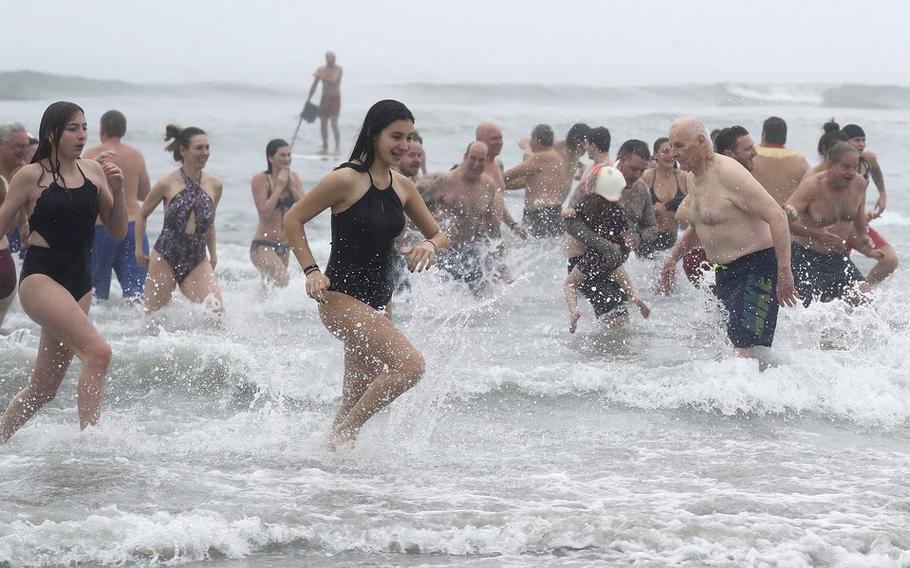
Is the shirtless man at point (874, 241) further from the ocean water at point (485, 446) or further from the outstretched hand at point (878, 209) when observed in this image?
the ocean water at point (485, 446)

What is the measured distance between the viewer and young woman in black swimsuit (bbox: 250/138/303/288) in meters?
11.0

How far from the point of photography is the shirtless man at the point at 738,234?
7320 mm

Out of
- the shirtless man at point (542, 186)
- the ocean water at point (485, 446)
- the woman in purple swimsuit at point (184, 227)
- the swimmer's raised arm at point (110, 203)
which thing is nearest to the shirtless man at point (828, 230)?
the ocean water at point (485, 446)

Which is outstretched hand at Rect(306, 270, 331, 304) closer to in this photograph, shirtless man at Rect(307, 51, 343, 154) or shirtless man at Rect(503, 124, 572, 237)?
shirtless man at Rect(503, 124, 572, 237)

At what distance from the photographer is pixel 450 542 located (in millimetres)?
5324

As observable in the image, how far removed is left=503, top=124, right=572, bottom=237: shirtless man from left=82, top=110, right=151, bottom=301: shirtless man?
11.3ft

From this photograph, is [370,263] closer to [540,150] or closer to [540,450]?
[540,450]

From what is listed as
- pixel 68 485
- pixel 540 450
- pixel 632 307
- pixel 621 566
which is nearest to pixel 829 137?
pixel 632 307

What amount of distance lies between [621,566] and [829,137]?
589 centimetres

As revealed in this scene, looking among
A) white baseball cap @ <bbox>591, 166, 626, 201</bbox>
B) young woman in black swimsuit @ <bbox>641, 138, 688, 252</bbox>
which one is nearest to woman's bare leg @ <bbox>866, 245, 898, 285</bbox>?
young woman in black swimsuit @ <bbox>641, 138, 688, 252</bbox>

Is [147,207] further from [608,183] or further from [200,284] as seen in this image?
[608,183]

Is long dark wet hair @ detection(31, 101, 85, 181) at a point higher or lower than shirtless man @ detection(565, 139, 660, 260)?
higher

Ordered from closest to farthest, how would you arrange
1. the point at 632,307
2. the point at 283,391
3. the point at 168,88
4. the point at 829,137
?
1. the point at 283,391
2. the point at 829,137
3. the point at 632,307
4. the point at 168,88

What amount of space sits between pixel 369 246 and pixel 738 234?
8.70 ft
